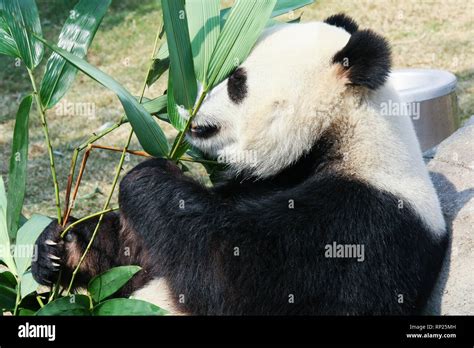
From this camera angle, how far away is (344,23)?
10.7 ft

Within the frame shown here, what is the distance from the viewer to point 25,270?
3.07 metres

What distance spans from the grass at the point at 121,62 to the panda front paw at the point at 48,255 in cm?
249

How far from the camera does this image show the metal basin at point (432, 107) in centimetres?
519

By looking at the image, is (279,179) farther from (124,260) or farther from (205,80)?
(124,260)

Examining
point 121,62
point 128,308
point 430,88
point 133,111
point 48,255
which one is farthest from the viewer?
point 121,62

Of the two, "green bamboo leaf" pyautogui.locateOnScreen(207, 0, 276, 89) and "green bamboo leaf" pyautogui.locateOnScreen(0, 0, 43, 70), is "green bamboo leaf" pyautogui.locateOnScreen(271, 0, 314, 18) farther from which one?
"green bamboo leaf" pyautogui.locateOnScreen(0, 0, 43, 70)

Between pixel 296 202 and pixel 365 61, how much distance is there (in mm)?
558

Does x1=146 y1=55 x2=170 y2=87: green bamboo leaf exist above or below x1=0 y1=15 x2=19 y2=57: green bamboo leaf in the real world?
below

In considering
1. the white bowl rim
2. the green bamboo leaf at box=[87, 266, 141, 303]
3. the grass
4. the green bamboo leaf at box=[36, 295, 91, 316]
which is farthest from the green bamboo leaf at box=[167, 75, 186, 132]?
the grass

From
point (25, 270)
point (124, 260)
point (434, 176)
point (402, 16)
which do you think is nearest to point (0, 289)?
point (25, 270)

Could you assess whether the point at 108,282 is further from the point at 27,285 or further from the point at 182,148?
the point at 182,148

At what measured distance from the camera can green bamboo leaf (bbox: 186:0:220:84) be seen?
293 centimetres

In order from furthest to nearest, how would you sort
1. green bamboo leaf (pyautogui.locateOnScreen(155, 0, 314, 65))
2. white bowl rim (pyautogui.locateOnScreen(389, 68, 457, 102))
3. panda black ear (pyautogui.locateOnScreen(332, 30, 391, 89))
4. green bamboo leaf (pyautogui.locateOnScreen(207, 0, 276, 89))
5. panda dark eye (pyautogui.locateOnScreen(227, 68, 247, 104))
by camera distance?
white bowl rim (pyautogui.locateOnScreen(389, 68, 457, 102)) → green bamboo leaf (pyautogui.locateOnScreen(155, 0, 314, 65)) → panda dark eye (pyautogui.locateOnScreen(227, 68, 247, 104)) → green bamboo leaf (pyautogui.locateOnScreen(207, 0, 276, 89)) → panda black ear (pyautogui.locateOnScreen(332, 30, 391, 89))

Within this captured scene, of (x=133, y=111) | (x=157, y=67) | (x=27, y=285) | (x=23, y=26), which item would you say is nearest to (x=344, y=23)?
(x=157, y=67)
